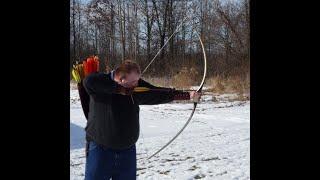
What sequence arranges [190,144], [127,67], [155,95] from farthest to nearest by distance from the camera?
[190,144] < [155,95] < [127,67]

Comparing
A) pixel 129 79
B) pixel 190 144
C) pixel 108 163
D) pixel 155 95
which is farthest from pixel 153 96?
pixel 190 144

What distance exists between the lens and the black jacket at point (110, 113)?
3.06 meters

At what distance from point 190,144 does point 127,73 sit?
356 cm

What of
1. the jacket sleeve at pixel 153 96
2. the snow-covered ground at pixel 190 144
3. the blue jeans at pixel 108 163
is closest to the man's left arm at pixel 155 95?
the jacket sleeve at pixel 153 96

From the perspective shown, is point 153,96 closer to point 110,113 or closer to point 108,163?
point 110,113

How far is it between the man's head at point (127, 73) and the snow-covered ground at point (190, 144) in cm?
188

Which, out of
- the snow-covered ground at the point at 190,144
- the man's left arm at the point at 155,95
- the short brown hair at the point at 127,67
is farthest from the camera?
the snow-covered ground at the point at 190,144

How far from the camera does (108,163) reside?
308cm

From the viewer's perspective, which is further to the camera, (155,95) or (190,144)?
(190,144)

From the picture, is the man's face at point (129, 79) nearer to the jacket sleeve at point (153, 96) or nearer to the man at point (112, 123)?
the man at point (112, 123)

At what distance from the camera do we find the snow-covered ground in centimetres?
496

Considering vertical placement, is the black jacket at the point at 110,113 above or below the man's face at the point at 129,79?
below

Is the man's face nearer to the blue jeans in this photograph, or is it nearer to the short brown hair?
the short brown hair
